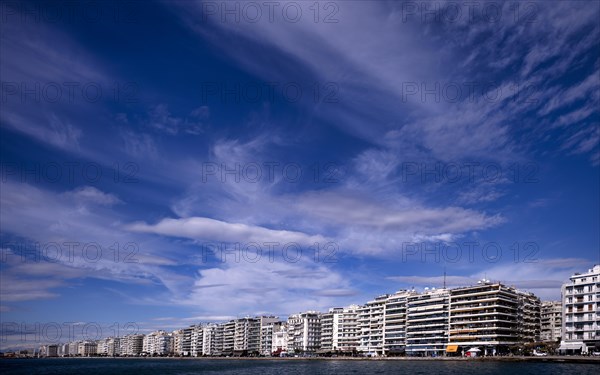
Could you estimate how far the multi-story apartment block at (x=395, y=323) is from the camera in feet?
613

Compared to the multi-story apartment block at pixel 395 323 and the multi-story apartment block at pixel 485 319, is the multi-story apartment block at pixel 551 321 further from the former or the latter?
the multi-story apartment block at pixel 395 323

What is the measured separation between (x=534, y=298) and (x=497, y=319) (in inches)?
1134

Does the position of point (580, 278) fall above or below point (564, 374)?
above

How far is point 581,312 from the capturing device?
12275cm

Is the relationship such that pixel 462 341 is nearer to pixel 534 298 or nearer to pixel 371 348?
pixel 534 298

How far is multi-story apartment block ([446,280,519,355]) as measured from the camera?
14888 cm

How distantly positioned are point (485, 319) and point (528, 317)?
18.4 meters

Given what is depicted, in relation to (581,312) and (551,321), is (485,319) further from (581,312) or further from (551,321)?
(551,321)

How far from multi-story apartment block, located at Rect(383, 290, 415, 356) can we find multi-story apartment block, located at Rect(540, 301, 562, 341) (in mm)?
46575

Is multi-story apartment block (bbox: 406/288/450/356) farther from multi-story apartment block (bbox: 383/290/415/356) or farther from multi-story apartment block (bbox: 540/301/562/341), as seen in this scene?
multi-story apartment block (bbox: 540/301/562/341)

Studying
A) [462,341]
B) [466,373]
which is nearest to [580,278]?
[462,341]

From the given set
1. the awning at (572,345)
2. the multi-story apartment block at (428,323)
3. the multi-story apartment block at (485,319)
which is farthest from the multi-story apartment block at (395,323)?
the awning at (572,345)

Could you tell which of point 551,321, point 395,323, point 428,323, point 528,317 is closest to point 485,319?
point 528,317

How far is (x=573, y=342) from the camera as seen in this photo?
12119 cm
